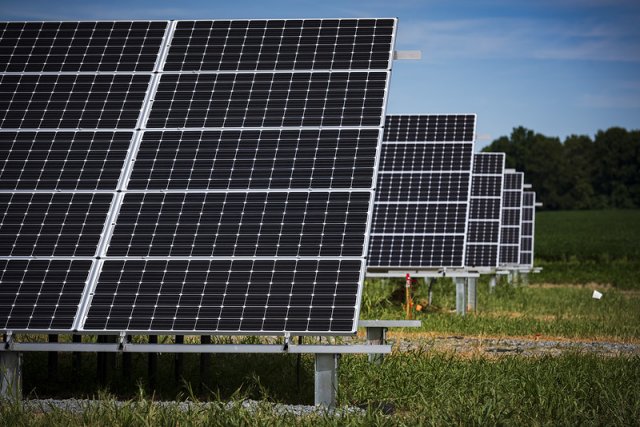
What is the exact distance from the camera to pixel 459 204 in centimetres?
2781

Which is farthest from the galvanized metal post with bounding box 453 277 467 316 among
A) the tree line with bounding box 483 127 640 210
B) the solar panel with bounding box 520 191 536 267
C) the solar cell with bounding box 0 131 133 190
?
the tree line with bounding box 483 127 640 210

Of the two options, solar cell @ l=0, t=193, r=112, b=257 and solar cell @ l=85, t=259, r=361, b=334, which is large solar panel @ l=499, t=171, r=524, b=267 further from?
solar cell @ l=85, t=259, r=361, b=334

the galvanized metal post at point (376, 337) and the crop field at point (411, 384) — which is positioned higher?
→ the galvanized metal post at point (376, 337)

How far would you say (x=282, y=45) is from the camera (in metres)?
15.7

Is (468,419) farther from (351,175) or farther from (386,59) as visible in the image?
(386,59)

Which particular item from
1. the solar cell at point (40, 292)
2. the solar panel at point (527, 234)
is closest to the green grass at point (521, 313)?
the solar cell at point (40, 292)

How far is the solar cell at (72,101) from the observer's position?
1499 cm

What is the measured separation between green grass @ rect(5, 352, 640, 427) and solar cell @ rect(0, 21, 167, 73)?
14.8 ft

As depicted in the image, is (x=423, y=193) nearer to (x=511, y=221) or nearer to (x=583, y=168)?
(x=511, y=221)

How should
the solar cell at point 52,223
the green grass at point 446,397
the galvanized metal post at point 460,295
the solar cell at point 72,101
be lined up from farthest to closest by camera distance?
1. the galvanized metal post at point 460,295
2. the solar cell at point 72,101
3. the solar cell at point 52,223
4. the green grass at point 446,397

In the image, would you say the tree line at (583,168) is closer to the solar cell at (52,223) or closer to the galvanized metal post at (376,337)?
the galvanized metal post at (376,337)

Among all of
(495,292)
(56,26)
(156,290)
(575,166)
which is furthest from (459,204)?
(575,166)

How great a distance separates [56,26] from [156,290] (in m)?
5.36

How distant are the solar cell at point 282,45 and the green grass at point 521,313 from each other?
31.0 ft
